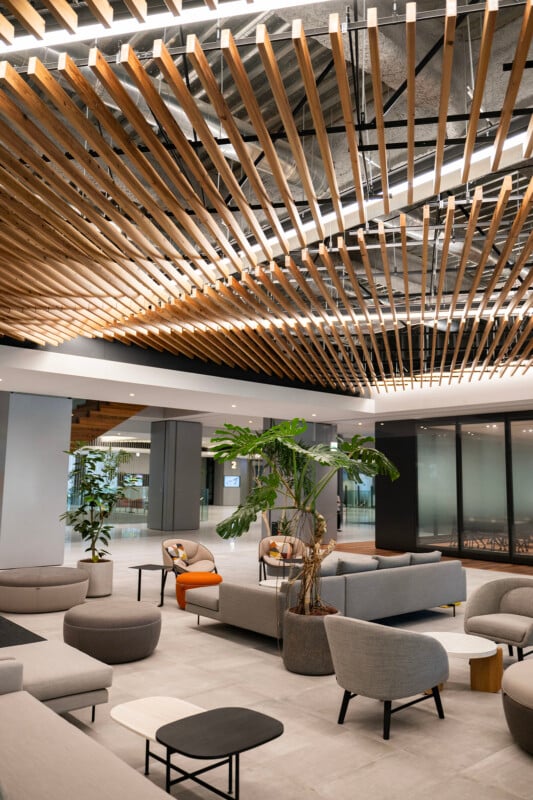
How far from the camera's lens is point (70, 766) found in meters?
2.70

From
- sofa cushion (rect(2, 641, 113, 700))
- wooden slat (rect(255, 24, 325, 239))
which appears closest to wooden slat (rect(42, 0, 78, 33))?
wooden slat (rect(255, 24, 325, 239))

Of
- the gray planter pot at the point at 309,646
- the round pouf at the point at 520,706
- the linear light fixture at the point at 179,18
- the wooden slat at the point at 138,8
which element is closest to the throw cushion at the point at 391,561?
the gray planter pot at the point at 309,646

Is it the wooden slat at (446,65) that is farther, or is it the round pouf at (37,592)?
the round pouf at (37,592)

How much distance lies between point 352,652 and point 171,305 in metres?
4.18

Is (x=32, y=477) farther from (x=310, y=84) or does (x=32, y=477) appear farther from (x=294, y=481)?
(x=310, y=84)

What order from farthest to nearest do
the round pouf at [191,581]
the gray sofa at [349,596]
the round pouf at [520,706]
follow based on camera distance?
the round pouf at [191,581] < the gray sofa at [349,596] < the round pouf at [520,706]

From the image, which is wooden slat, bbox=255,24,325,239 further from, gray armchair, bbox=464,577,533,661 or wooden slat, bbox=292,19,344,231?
gray armchair, bbox=464,577,533,661

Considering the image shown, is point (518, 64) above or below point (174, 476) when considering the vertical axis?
above

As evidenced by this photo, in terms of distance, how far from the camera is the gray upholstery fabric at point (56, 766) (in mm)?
2477

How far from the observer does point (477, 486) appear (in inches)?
563

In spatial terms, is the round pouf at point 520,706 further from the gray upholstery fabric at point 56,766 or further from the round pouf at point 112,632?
the round pouf at point 112,632

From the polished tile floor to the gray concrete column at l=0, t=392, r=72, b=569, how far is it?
4924 mm

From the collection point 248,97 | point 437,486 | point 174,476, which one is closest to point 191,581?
point 248,97

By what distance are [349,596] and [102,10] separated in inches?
223
